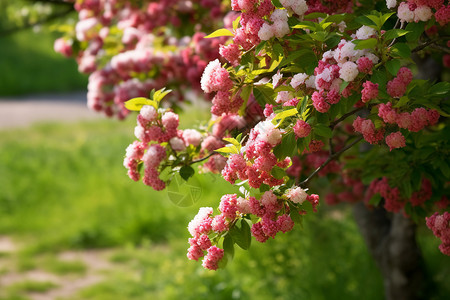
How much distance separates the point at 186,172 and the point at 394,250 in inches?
75.4

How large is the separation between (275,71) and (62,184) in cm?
562

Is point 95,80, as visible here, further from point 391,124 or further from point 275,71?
point 391,124

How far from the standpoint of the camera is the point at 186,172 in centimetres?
246

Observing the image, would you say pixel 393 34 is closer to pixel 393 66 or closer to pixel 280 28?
pixel 393 66

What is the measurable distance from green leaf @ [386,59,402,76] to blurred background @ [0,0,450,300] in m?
1.07

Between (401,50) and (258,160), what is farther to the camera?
(258,160)

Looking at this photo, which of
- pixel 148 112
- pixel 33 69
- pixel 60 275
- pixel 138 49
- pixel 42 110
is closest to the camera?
pixel 148 112

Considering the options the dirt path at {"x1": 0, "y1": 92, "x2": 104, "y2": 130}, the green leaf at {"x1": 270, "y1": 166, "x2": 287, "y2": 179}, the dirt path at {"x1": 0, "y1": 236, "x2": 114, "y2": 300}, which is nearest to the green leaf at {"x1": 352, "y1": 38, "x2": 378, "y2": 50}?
the green leaf at {"x1": 270, "y1": 166, "x2": 287, "y2": 179}

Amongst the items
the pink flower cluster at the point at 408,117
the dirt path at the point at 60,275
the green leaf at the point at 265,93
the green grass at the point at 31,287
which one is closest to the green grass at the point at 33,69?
the dirt path at the point at 60,275

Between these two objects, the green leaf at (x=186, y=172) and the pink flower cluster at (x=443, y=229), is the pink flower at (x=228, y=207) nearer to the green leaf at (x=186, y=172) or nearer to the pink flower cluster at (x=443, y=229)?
the green leaf at (x=186, y=172)

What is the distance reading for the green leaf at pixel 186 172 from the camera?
244 cm

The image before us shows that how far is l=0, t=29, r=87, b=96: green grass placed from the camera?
15.1m

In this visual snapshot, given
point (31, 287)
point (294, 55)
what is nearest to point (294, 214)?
point (294, 55)

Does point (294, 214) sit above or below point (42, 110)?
below
